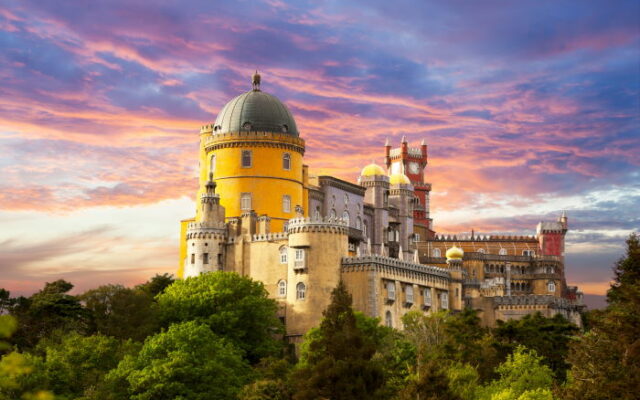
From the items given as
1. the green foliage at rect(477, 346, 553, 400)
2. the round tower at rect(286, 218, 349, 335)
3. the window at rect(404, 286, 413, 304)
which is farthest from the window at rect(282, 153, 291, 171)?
the green foliage at rect(477, 346, 553, 400)

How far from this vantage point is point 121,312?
265ft

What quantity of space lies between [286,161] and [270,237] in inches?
405

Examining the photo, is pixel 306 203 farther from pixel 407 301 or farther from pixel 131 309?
pixel 131 309

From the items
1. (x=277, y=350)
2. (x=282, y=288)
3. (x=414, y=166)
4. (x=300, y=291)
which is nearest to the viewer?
(x=277, y=350)

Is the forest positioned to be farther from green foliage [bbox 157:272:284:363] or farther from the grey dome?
the grey dome

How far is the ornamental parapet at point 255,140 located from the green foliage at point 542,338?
92.7 ft

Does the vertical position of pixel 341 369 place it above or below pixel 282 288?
below

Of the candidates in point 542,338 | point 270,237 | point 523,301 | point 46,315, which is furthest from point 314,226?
point 523,301

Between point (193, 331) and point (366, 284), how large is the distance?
822 inches

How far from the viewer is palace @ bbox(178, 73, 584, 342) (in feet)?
284

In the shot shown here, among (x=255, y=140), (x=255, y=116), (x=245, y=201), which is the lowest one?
(x=245, y=201)

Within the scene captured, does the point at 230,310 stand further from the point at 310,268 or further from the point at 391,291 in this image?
the point at 391,291

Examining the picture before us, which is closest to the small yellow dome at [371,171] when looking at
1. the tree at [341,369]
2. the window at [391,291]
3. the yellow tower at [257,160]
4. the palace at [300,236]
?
the palace at [300,236]

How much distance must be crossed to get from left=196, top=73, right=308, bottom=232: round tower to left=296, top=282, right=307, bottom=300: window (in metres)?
11.4
